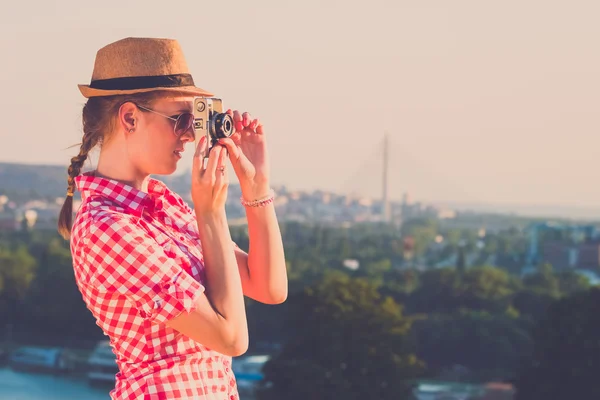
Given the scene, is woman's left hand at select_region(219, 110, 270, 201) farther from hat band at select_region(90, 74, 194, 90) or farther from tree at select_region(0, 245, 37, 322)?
tree at select_region(0, 245, 37, 322)

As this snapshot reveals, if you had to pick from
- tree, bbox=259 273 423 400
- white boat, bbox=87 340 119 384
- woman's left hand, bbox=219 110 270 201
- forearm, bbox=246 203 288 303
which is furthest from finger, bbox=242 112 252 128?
white boat, bbox=87 340 119 384

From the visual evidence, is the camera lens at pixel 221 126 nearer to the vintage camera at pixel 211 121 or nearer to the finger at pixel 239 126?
the vintage camera at pixel 211 121

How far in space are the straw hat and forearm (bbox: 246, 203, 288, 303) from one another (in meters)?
0.18

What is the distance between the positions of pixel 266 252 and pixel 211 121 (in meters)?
0.22

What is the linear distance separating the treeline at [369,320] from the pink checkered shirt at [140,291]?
1699cm

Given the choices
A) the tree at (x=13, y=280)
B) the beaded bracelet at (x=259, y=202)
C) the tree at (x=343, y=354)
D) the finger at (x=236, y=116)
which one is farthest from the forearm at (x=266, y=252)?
the tree at (x=13, y=280)

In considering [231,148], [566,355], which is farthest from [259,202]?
[566,355]

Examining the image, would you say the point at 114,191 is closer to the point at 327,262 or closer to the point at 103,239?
the point at 103,239

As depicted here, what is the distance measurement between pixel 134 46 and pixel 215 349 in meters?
0.35

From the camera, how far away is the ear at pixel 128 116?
1419mm

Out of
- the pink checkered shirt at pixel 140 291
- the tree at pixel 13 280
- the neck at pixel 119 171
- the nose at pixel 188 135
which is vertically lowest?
the tree at pixel 13 280

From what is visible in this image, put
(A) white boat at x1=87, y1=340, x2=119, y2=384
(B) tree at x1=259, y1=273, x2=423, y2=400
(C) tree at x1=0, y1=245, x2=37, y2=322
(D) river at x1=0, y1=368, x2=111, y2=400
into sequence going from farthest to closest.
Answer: (C) tree at x1=0, y1=245, x2=37, y2=322 → (A) white boat at x1=87, y1=340, x2=119, y2=384 → (D) river at x1=0, y1=368, x2=111, y2=400 → (B) tree at x1=259, y1=273, x2=423, y2=400

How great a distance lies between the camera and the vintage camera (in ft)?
4.48

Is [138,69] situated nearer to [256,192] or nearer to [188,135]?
[188,135]
